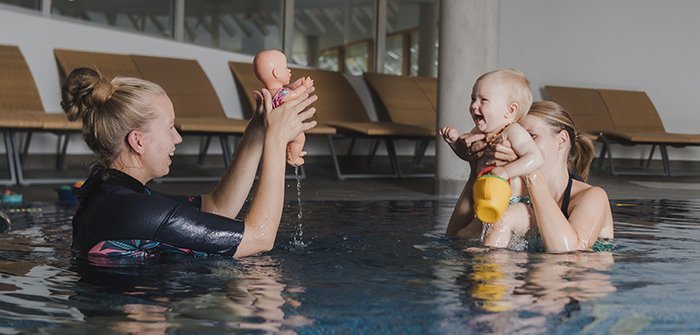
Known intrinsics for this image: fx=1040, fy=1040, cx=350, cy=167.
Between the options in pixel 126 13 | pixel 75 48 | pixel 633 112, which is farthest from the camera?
pixel 633 112

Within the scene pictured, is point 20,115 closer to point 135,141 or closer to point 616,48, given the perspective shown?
point 135,141

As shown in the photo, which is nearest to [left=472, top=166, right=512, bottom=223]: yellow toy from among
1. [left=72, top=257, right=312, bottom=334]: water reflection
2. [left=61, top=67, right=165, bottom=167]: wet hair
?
[left=72, top=257, right=312, bottom=334]: water reflection

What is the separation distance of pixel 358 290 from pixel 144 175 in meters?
0.75

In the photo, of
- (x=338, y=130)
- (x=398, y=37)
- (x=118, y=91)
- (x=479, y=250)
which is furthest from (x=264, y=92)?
(x=398, y=37)

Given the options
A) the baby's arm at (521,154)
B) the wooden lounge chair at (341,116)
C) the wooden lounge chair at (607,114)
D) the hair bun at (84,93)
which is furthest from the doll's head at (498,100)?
the wooden lounge chair at (607,114)

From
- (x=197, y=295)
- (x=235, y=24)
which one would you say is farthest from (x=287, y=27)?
(x=197, y=295)

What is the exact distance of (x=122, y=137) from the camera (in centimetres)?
Result: 303

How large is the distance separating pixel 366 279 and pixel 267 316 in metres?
0.68

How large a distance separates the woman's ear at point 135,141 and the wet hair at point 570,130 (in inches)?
56.8

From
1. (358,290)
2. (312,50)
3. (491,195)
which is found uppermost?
(312,50)

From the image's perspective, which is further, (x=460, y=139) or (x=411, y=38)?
(x=411, y=38)

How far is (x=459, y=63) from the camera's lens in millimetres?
8273

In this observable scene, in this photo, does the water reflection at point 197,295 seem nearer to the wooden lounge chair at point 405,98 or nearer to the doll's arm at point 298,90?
the doll's arm at point 298,90

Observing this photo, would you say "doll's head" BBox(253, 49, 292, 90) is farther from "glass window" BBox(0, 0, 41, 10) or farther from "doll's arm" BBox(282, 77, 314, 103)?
"glass window" BBox(0, 0, 41, 10)
